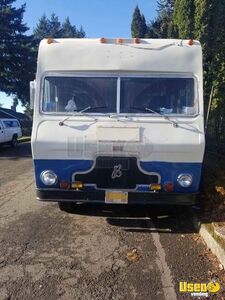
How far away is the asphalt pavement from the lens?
482 cm

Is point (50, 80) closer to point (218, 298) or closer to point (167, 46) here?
point (167, 46)

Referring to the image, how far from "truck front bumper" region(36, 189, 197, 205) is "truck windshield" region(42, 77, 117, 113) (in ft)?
4.18

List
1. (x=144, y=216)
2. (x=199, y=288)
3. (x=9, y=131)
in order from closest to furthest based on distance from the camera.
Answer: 1. (x=199, y=288)
2. (x=144, y=216)
3. (x=9, y=131)

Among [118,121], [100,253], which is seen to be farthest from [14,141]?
[100,253]

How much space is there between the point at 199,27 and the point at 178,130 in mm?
8000

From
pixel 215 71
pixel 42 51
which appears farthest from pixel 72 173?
pixel 215 71

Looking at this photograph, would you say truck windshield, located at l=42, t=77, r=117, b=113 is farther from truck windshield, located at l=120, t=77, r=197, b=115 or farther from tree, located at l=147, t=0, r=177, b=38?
tree, located at l=147, t=0, r=177, b=38

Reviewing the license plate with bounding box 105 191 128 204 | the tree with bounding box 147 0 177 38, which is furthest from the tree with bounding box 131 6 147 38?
the license plate with bounding box 105 191 128 204

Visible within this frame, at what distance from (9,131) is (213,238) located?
20312 mm

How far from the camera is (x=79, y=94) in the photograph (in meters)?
6.95

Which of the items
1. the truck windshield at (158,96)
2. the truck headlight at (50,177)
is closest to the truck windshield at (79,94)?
the truck windshield at (158,96)

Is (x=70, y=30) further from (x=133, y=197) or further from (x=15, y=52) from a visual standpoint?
(x=133, y=197)

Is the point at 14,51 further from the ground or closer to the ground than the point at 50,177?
further from the ground

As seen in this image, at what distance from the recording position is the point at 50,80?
7016 mm
